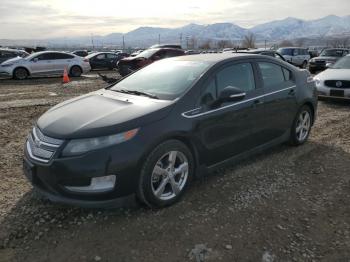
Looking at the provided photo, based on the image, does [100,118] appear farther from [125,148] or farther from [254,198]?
[254,198]

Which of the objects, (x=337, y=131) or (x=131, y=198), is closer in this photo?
(x=131, y=198)

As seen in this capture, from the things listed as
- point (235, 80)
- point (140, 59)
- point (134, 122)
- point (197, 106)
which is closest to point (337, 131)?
point (235, 80)

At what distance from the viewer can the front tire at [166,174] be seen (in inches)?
149

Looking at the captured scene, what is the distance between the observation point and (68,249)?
3348mm

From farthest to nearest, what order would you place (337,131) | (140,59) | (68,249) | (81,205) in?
1. (140,59)
2. (337,131)
3. (81,205)
4. (68,249)

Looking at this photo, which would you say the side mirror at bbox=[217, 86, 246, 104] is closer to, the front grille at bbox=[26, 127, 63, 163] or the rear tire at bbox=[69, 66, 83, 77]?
the front grille at bbox=[26, 127, 63, 163]

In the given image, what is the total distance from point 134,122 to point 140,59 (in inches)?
550

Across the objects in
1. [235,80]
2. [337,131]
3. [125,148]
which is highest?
[235,80]

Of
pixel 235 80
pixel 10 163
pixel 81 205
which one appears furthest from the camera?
pixel 10 163

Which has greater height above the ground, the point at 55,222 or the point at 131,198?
the point at 131,198

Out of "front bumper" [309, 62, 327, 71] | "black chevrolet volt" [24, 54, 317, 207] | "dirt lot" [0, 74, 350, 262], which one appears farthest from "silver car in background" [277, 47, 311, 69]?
"dirt lot" [0, 74, 350, 262]

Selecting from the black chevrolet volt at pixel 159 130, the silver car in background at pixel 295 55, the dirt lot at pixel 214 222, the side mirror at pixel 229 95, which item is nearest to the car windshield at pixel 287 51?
the silver car in background at pixel 295 55

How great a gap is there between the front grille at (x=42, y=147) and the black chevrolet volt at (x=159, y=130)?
1cm

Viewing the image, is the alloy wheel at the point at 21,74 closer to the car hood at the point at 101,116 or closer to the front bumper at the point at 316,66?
the car hood at the point at 101,116
